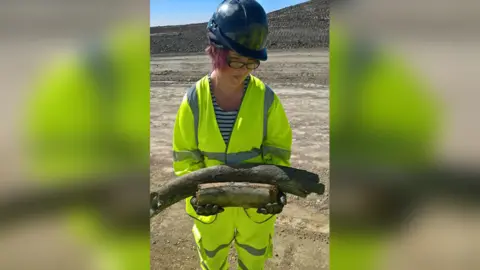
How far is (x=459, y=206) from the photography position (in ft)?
2.43

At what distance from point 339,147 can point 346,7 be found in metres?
0.26

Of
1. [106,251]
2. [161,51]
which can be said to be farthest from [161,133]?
[161,51]

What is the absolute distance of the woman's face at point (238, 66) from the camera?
1.11 meters

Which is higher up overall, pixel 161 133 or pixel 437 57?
pixel 437 57

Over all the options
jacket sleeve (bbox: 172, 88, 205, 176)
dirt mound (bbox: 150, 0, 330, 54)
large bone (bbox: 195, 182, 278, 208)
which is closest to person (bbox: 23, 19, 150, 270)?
large bone (bbox: 195, 182, 278, 208)

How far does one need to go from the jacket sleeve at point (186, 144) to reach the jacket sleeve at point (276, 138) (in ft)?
0.68

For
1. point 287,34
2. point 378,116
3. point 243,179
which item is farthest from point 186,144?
point 287,34

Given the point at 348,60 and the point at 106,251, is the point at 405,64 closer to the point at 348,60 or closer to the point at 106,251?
the point at 348,60

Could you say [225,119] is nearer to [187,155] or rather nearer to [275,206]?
[187,155]

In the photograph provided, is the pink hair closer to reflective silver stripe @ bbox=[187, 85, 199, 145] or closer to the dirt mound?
reflective silver stripe @ bbox=[187, 85, 199, 145]

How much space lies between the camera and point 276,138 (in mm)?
1269

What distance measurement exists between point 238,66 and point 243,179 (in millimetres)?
305

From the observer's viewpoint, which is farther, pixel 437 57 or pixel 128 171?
pixel 128 171

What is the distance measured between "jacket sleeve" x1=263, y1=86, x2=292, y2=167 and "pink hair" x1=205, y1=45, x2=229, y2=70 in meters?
0.19
